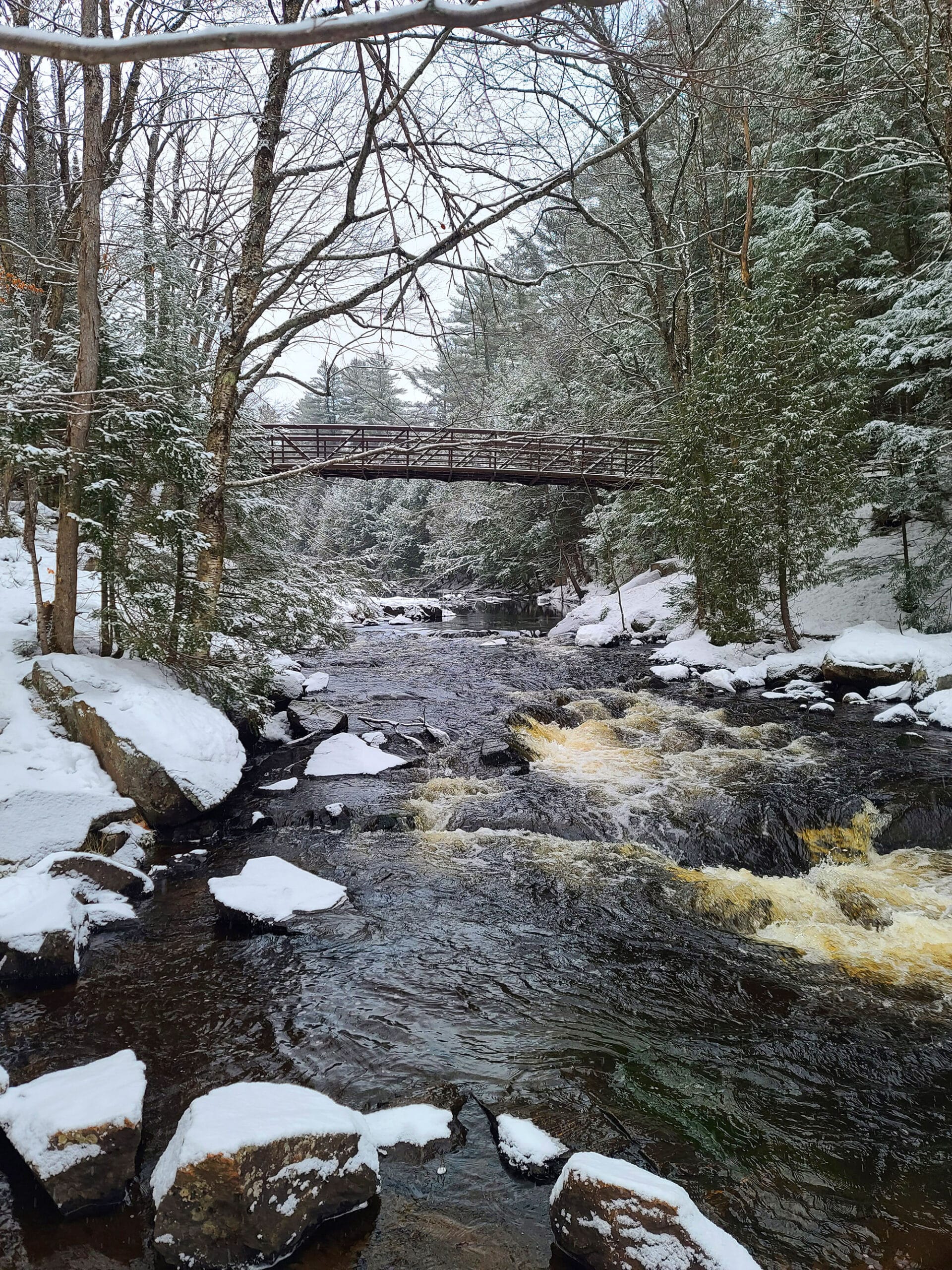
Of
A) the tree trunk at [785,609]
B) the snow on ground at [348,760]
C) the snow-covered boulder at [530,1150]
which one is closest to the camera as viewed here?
the snow-covered boulder at [530,1150]

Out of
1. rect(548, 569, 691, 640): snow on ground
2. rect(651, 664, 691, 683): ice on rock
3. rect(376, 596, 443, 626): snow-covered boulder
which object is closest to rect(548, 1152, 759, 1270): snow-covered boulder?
rect(651, 664, 691, 683): ice on rock

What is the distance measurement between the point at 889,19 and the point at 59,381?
1011 cm

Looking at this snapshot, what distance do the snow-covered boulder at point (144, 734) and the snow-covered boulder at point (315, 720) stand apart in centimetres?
192

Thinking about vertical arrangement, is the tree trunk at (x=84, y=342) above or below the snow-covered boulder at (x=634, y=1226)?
above

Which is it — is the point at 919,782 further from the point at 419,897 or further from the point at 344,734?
the point at 344,734

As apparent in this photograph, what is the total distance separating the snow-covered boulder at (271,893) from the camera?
4.43 meters

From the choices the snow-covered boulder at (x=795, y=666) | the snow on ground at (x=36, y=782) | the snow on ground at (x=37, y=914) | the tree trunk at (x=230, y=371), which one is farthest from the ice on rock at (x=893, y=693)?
the snow on ground at (x=37, y=914)

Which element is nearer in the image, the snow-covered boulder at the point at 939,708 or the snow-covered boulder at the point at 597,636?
the snow-covered boulder at the point at 939,708

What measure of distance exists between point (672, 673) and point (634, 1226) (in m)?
10.8

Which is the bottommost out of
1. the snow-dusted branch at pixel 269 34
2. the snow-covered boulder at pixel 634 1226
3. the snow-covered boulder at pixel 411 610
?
the snow-covered boulder at pixel 634 1226

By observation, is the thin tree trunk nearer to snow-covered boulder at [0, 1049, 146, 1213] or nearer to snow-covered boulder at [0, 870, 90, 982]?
snow-covered boulder at [0, 870, 90, 982]

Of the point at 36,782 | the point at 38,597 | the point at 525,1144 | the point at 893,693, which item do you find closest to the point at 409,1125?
the point at 525,1144

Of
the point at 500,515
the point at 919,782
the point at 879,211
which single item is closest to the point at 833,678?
the point at 919,782

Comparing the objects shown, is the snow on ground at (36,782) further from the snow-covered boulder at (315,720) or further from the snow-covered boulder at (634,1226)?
the snow-covered boulder at (634,1226)
